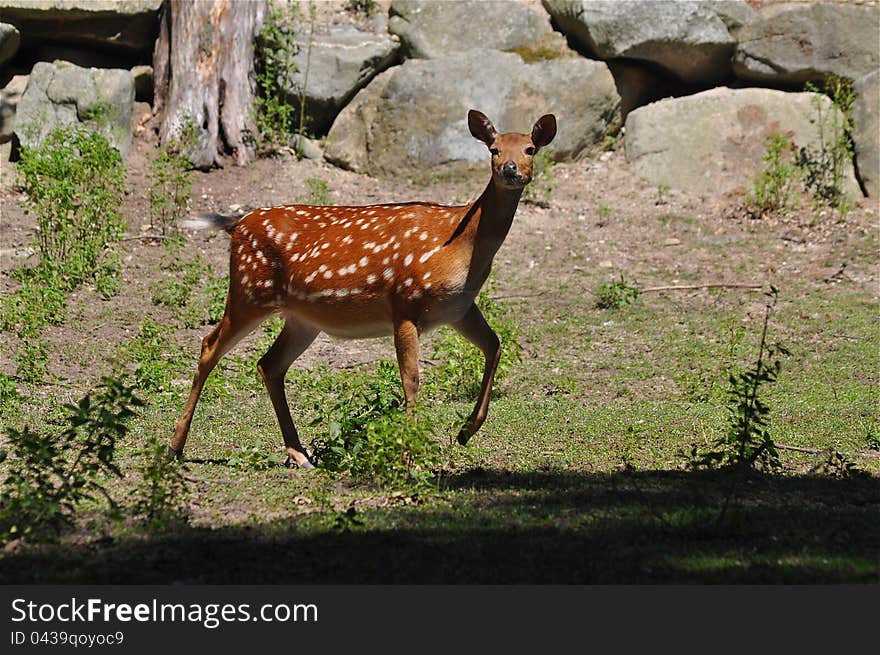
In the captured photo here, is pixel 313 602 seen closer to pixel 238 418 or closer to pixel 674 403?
pixel 238 418

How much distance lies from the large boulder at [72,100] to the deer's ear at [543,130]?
8301mm

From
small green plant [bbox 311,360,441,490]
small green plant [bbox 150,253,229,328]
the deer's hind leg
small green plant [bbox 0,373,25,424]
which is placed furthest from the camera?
small green plant [bbox 150,253,229,328]

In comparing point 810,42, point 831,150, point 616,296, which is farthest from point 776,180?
point 616,296

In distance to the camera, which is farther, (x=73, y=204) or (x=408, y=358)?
(x=73, y=204)

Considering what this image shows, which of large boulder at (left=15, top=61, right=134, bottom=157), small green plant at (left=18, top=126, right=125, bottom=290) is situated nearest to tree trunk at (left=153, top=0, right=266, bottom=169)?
large boulder at (left=15, top=61, right=134, bottom=157)

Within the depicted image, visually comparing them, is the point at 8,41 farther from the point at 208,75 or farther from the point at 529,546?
the point at 529,546

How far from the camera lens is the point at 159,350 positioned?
10609 millimetres

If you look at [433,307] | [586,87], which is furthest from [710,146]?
[433,307]

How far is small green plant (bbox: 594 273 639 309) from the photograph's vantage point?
12391 millimetres

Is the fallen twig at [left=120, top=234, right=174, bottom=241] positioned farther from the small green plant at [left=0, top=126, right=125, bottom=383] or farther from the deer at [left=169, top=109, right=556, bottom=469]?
the deer at [left=169, top=109, right=556, bottom=469]

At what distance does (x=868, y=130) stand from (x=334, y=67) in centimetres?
654

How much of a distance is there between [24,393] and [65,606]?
533 cm

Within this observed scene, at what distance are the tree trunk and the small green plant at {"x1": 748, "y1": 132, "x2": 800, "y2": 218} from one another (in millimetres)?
6200

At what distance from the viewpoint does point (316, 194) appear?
14500 millimetres
